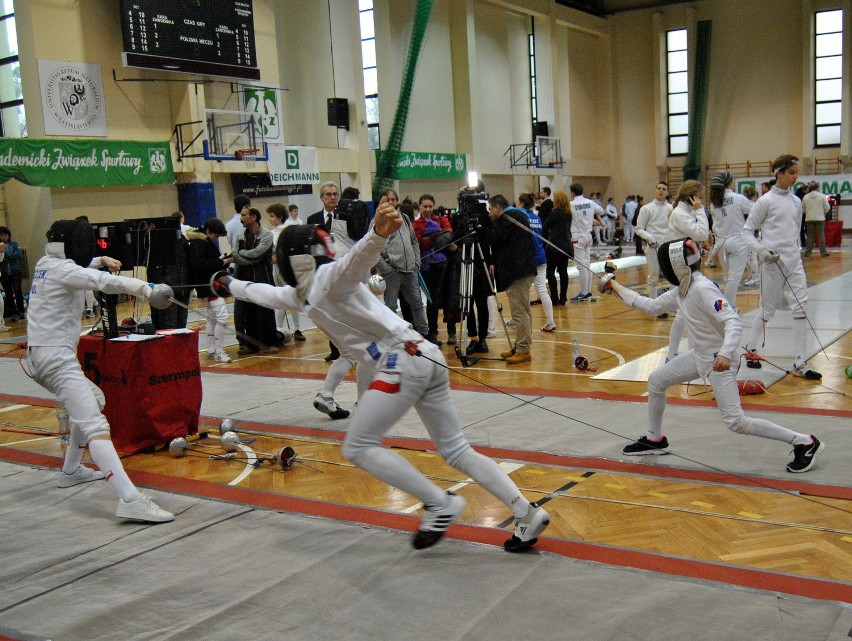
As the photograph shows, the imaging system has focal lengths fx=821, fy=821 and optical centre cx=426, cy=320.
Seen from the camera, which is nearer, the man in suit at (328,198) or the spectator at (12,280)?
the man in suit at (328,198)

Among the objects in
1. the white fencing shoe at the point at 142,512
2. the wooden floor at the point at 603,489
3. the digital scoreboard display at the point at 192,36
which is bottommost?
the wooden floor at the point at 603,489

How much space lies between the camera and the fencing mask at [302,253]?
10.7 ft

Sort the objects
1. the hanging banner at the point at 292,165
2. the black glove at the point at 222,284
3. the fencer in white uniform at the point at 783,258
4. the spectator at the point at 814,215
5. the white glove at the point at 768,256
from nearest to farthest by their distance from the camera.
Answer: the black glove at the point at 222,284, the white glove at the point at 768,256, the fencer in white uniform at the point at 783,258, the spectator at the point at 814,215, the hanging banner at the point at 292,165

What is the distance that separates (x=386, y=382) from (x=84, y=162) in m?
12.6

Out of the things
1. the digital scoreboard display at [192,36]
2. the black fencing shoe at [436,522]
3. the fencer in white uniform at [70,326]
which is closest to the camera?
the black fencing shoe at [436,522]

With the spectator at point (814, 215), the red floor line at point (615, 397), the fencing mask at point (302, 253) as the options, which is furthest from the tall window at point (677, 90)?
the fencing mask at point (302, 253)

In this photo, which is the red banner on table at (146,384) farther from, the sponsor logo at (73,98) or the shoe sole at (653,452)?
the sponsor logo at (73,98)

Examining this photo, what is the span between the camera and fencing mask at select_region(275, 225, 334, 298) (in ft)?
10.7

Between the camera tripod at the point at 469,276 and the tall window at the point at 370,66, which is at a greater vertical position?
the tall window at the point at 370,66

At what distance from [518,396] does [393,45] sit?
1698 centimetres

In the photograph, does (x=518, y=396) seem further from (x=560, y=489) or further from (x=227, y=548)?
(x=227, y=548)

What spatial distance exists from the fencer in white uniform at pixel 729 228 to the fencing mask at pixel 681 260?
13.1 feet

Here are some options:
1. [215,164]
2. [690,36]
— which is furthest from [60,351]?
[690,36]

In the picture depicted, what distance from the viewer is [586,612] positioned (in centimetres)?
271
